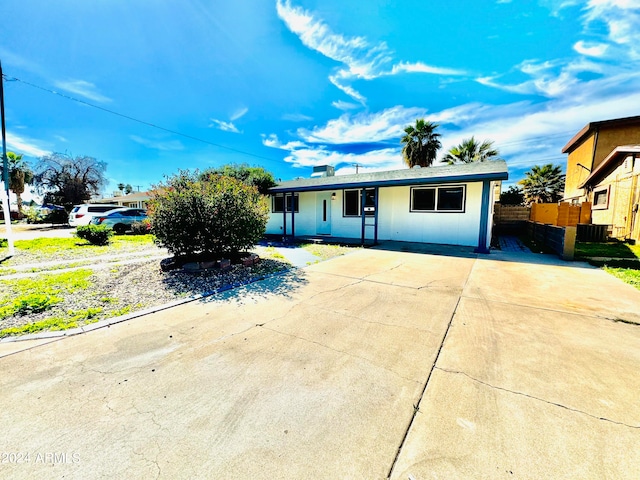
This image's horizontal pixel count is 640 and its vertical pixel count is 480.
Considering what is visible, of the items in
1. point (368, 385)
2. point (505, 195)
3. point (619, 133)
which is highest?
point (619, 133)

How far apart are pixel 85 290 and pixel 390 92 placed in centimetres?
1385

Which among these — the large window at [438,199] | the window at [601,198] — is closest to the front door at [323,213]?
the large window at [438,199]

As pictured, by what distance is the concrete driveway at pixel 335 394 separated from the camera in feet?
5.21

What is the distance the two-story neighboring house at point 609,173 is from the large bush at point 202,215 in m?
13.9

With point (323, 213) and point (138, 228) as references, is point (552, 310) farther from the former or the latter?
point (138, 228)

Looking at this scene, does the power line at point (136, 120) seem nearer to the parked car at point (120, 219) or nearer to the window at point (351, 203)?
the parked car at point (120, 219)

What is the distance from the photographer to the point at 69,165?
2911cm

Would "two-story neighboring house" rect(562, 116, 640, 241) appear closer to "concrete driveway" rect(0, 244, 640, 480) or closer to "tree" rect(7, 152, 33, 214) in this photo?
Result: "concrete driveway" rect(0, 244, 640, 480)

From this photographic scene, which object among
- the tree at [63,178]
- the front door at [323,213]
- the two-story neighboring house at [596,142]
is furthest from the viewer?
the tree at [63,178]

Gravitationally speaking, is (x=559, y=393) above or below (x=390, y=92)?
below

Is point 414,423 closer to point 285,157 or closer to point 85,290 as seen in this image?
point 85,290

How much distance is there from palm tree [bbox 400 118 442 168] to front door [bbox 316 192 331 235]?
1183 centimetres

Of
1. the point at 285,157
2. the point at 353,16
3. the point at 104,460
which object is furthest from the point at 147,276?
the point at 285,157

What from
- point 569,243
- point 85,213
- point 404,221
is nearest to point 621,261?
point 569,243
